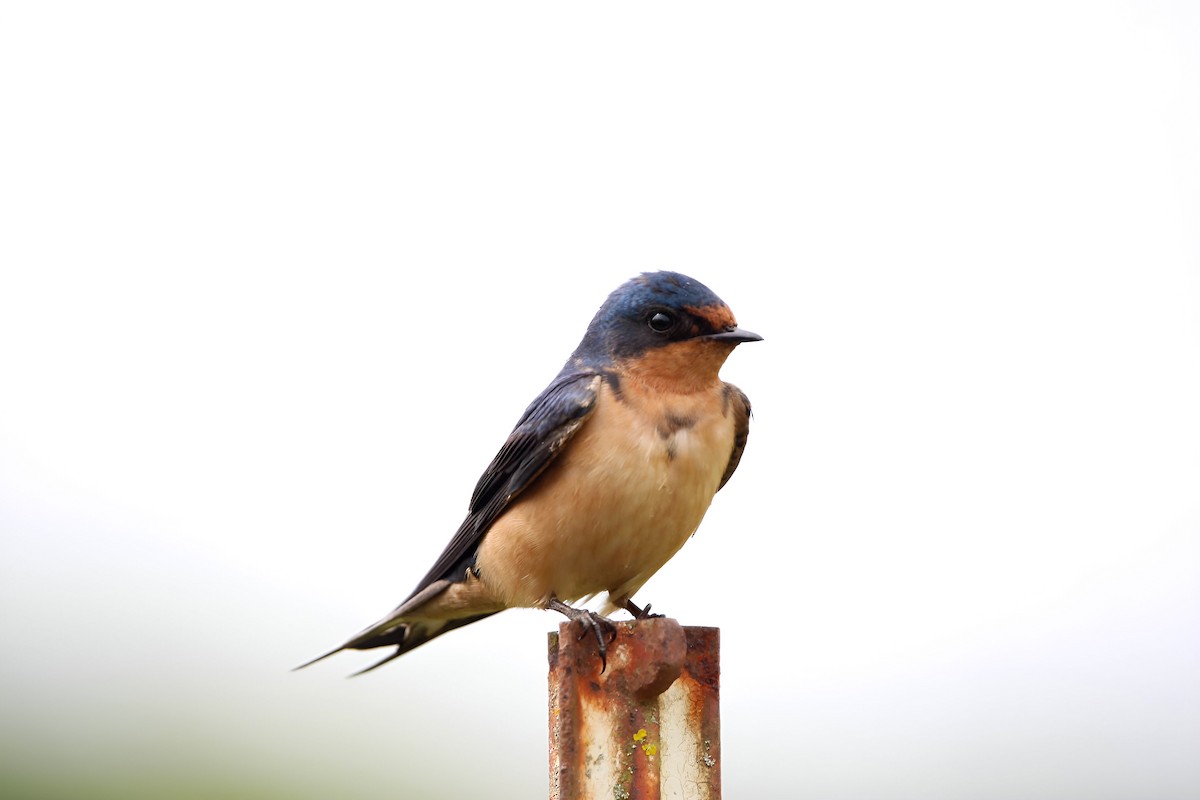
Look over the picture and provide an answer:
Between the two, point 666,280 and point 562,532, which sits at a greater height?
point 666,280

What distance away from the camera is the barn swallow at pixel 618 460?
12.2 ft

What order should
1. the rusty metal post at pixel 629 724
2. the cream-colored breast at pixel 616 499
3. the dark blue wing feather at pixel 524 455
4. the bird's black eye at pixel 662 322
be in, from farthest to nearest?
the bird's black eye at pixel 662 322, the dark blue wing feather at pixel 524 455, the cream-colored breast at pixel 616 499, the rusty metal post at pixel 629 724

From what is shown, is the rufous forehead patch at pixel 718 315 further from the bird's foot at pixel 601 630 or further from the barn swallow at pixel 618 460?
the bird's foot at pixel 601 630

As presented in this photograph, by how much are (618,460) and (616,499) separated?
0.35ft

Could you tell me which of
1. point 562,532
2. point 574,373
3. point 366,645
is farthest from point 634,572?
point 366,645

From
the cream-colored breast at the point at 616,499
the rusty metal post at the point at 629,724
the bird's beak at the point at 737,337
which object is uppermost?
the bird's beak at the point at 737,337

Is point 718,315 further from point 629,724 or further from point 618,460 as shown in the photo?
point 629,724

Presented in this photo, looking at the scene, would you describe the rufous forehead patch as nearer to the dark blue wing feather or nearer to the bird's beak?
the bird's beak

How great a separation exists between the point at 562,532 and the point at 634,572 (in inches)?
10.2

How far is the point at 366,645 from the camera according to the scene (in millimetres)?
4477

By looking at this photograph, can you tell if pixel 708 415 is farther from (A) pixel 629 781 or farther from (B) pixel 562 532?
(A) pixel 629 781

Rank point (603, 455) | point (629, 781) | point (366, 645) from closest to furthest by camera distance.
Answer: point (629, 781) < point (603, 455) < point (366, 645)

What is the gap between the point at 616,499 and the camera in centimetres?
368

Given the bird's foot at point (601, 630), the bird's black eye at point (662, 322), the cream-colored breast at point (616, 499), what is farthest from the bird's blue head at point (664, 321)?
the bird's foot at point (601, 630)
